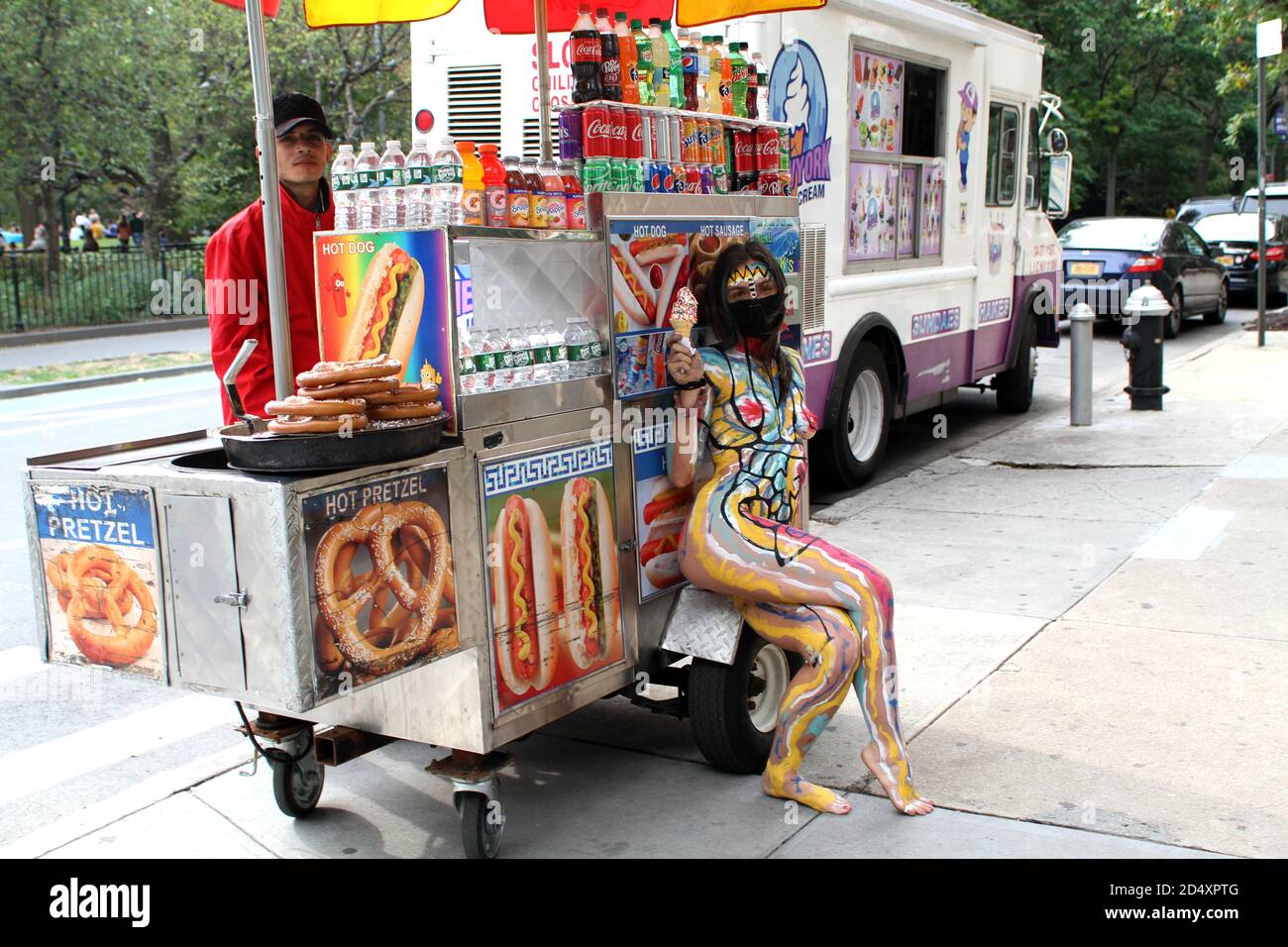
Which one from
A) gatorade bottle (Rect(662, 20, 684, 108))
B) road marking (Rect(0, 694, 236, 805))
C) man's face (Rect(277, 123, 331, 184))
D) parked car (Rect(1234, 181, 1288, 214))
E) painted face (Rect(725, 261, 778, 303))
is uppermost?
parked car (Rect(1234, 181, 1288, 214))

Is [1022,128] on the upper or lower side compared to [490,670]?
upper

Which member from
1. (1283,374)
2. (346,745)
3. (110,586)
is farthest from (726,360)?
(1283,374)

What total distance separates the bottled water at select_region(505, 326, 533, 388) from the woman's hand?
0.56 m

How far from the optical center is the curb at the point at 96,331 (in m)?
18.5

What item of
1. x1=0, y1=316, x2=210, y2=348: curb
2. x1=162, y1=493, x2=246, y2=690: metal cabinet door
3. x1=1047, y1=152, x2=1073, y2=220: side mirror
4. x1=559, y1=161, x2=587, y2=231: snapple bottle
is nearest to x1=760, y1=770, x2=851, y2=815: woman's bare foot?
x1=162, y1=493, x2=246, y2=690: metal cabinet door

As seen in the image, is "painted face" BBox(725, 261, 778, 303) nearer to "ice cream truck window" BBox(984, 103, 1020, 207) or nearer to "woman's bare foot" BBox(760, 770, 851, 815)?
"woman's bare foot" BBox(760, 770, 851, 815)

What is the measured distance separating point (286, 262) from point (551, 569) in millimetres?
1516

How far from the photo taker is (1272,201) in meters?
25.2

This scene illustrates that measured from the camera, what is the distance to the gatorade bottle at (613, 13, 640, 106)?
4.15 m

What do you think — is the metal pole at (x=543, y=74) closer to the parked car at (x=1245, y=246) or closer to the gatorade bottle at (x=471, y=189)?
the gatorade bottle at (x=471, y=189)

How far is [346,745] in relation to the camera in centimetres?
380

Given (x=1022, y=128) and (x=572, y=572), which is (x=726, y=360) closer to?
(x=572, y=572)

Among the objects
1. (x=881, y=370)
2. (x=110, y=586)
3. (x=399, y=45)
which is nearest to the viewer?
(x=110, y=586)

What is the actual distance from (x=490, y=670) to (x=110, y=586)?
102 centimetres
